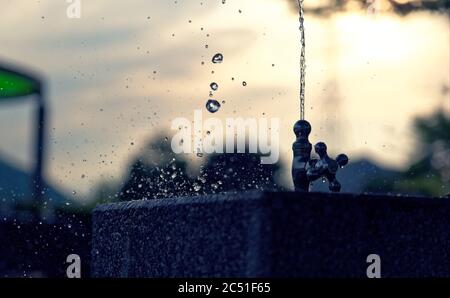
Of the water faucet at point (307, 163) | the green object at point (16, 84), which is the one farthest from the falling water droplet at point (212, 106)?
the green object at point (16, 84)

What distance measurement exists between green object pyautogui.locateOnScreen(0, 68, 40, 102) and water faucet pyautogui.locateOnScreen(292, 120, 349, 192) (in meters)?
11.0

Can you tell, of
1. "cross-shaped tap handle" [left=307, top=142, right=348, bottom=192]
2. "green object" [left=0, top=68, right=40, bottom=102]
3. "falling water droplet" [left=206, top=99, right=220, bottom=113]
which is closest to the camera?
"cross-shaped tap handle" [left=307, top=142, right=348, bottom=192]

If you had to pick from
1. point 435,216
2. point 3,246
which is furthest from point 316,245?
point 3,246

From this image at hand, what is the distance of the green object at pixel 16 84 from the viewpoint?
14570mm

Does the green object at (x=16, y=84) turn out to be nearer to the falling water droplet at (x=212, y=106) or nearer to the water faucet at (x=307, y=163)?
the falling water droplet at (x=212, y=106)

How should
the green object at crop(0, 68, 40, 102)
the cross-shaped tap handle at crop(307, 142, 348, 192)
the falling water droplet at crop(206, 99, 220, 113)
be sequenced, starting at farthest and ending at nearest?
the green object at crop(0, 68, 40, 102) < the falling water droplet at crop(206, 99, 220, 113) < the cross-shaped tap handle at crop(307, 142, 348, 192)

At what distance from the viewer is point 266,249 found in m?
3.11

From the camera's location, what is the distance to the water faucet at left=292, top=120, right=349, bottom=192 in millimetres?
3832

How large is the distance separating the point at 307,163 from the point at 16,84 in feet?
37.1

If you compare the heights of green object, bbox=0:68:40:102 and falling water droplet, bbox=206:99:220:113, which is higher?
green object, bbox=0:68:40:102

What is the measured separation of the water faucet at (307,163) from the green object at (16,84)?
11.0 metres

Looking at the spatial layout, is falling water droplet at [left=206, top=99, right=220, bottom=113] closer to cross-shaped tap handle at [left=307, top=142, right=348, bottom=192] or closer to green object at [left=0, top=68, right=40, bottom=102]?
cross-shaped tap handle at [left=307, top=142, right=348, bottom=192]

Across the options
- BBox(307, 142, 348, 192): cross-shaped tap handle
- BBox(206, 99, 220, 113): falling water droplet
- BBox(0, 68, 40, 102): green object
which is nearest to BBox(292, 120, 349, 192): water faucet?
BBox(307, 142, 348, 192): cross-shaped tap handle

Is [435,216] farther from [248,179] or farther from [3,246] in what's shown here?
[248,179]
